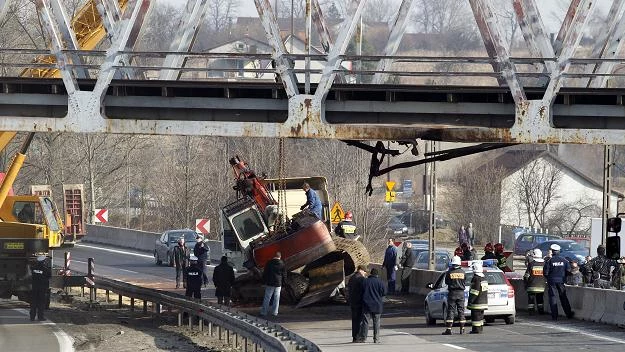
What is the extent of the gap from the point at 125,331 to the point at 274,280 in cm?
343

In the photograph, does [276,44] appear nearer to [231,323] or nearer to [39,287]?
[231,323]

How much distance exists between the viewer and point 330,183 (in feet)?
236

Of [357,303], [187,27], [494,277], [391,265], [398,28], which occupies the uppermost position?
[398,28]

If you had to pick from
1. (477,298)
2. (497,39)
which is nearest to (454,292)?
(477,298)

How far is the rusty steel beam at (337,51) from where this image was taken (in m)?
20.4

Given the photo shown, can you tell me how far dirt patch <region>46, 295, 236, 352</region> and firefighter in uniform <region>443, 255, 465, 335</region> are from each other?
4309mm

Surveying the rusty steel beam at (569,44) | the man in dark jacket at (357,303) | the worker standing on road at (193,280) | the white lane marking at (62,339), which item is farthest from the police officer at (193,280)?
the rusty steel beam at (569,44)

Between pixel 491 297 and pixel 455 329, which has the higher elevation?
pixel 491 297

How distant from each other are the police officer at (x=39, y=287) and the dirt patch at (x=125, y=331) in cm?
55

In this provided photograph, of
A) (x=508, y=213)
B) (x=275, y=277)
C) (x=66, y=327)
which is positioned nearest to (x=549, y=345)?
(x=275, y=277)

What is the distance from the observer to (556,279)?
28.5m

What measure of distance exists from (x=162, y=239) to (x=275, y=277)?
88.1ft

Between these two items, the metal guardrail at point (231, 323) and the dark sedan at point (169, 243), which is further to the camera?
the dark sedan at point (169, 243)

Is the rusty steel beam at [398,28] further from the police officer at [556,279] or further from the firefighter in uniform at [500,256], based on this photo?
the firefighter in uniform at [500,256]
